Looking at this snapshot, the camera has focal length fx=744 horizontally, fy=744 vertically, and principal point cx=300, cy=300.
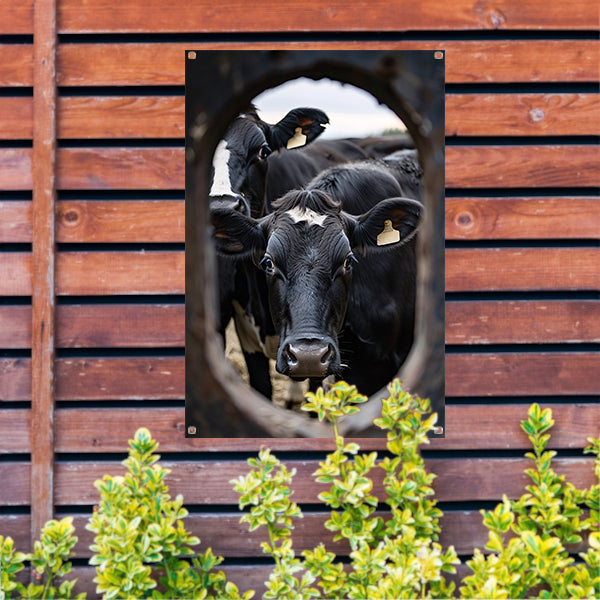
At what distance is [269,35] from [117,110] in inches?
28.6

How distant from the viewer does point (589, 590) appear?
2.92 metres

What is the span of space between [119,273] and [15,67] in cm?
100

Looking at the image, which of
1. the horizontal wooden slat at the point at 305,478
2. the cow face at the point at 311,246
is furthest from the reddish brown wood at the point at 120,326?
the cow face at the point at 311,246

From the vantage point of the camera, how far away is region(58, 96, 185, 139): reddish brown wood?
319 centimetres

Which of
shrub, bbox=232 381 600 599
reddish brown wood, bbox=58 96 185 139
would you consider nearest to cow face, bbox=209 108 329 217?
reddish brown wood, bbox=58 96 185 139

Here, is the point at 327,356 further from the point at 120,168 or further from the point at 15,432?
the point at 15,432

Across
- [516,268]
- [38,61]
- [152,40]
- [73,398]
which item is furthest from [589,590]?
[38,61]

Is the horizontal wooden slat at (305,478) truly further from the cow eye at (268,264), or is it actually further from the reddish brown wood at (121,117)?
the reddish brown wood at (121,117)

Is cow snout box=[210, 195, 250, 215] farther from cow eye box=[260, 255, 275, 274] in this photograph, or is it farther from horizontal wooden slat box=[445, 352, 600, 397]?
horizontal wooden slat box=[445, 352, 600, 397]

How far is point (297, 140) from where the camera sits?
16.5ft

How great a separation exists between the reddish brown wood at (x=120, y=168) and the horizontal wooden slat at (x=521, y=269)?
1.24m

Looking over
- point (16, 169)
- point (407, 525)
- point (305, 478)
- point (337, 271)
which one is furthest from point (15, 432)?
point (337, 271)

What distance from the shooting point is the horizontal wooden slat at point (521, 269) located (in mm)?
3188

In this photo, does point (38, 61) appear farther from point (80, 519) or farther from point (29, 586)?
point (29, 586)
